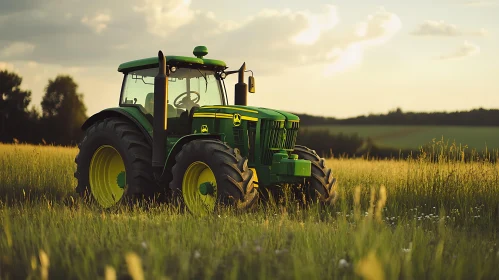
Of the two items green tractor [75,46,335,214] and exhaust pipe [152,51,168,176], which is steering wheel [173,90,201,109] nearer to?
green tractor [75,46,335,214]

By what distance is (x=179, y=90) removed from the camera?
31.0 feet

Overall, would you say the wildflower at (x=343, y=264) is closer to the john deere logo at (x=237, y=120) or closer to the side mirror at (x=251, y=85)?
the john deere logo at (x=237, y=120)

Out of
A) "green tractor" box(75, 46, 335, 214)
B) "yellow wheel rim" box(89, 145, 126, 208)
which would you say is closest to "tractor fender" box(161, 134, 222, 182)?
"green tractor" box(75, 46, 335, 214)

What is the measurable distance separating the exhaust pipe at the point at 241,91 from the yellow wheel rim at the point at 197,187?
2247 millimetres

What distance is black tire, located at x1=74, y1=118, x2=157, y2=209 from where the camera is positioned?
9.13 m

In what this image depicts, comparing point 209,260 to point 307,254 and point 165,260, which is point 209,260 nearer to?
point 165,260

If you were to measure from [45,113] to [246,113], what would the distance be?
130 feet

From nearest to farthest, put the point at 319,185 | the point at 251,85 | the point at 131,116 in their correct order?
the point at 319,185
the point at 131,116
the point at 251,85

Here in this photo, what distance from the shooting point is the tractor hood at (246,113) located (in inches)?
346

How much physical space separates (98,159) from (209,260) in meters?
6.37

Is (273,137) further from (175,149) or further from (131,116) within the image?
(131,116)

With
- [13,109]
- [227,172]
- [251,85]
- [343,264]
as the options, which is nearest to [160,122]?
[227,172]

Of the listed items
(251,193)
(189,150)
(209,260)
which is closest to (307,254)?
(209,260)

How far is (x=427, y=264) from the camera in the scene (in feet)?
16.1
